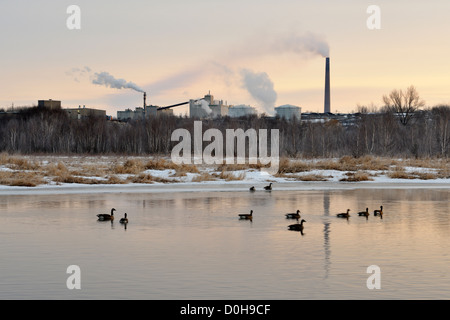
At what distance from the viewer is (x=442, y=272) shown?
433 inches

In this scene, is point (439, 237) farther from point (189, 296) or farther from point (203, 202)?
point (203, 202)

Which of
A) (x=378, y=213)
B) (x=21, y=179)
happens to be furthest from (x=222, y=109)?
(x=378, y=213)

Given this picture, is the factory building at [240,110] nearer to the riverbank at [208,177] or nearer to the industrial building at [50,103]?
the industrial building at [50,103]

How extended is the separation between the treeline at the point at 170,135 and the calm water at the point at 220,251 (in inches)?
1857

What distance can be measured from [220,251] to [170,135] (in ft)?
210

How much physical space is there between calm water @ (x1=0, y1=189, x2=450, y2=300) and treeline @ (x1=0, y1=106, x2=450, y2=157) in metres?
47.2

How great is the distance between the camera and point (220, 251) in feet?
43.4

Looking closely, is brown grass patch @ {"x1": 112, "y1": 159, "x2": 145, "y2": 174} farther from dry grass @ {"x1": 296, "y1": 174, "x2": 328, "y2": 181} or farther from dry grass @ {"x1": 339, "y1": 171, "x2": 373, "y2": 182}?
dry grass @ {"x1": 339, "y1": 171, "x2": 373, "y2": 182}

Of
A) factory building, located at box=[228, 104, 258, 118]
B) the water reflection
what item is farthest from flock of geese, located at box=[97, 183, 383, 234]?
factory building, located at box=[228, 104, 258, 118]

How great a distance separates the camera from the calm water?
982 cm

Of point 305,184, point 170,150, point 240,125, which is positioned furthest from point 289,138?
point 305,184

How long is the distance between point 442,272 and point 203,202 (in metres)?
13.7

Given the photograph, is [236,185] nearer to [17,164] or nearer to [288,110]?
[17,164]

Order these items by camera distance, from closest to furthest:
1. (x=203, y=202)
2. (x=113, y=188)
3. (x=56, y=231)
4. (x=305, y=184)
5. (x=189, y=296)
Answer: (x=189, y=296) → (x=56, y=231) → (x=203, y=202) → (x=113, y=188) → (x=305, y=184)
